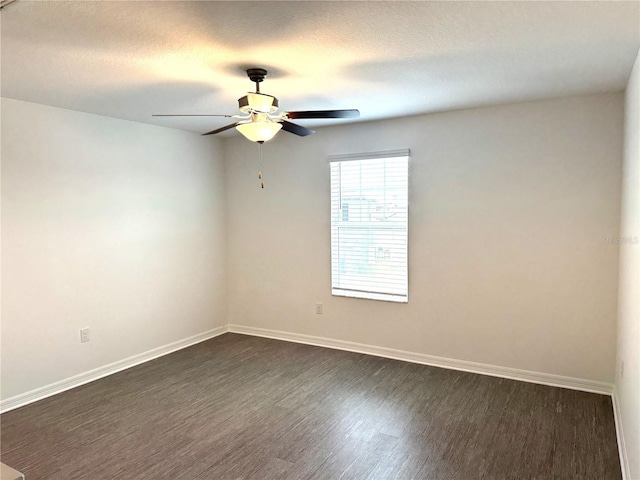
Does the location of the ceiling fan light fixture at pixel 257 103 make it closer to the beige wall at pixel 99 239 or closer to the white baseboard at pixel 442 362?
the beige wall at pixel 99 239

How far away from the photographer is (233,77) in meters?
2.94

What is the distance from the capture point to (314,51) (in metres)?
2.48

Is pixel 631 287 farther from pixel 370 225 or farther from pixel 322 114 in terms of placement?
pixel 370 225

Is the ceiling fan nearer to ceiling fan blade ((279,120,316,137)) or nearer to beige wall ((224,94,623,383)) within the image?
Answer: ceiling fan blade ((279,120,316,137))

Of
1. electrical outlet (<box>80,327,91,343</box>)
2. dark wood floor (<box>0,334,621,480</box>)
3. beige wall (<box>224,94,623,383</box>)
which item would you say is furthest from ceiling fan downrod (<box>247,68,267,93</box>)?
electrical outlet (<box>80,327,91,343</box>)

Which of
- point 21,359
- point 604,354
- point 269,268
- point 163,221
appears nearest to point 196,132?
point 163,221

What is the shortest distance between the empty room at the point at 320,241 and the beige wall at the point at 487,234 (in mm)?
20

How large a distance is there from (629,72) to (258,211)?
3708 millimetres

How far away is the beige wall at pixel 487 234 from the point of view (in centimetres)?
349

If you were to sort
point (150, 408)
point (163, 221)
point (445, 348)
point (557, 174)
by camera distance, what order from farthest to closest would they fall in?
1. point (163, 221)
2. point (445, 348)
3. point (557, 174)
4. point (150, 408)

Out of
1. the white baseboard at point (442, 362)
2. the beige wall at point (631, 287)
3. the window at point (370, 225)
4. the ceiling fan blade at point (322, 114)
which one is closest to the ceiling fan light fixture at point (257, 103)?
the ceiling fan blade at point (322, 114)

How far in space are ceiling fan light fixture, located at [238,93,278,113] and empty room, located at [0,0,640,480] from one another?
0.01 meters

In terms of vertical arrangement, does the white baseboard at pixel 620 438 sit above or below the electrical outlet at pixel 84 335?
below

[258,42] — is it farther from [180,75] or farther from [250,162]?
[250,162]
